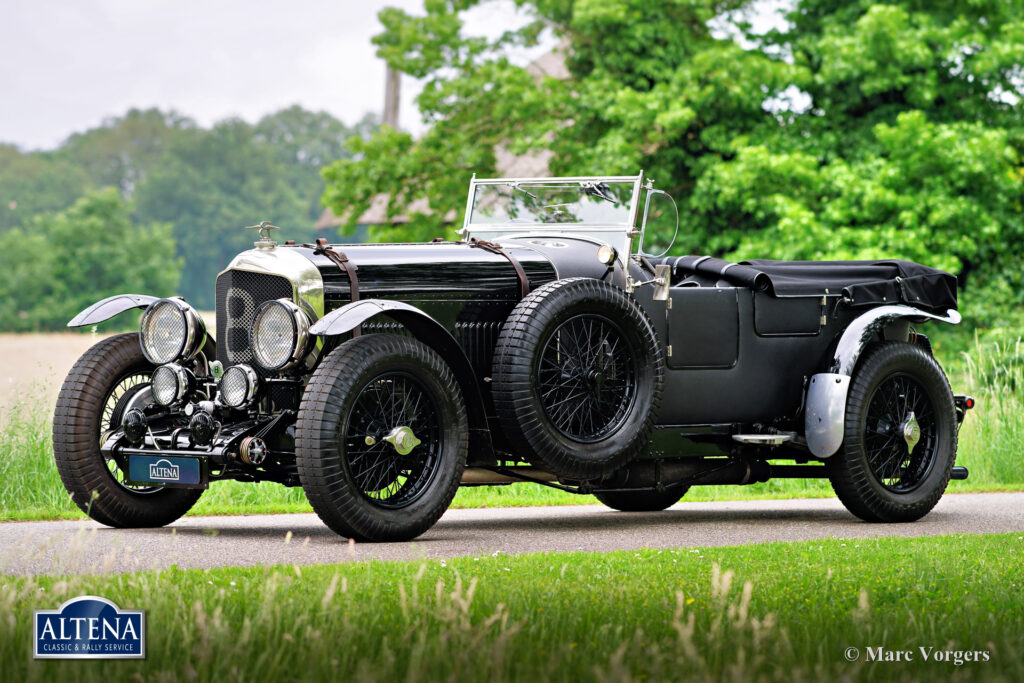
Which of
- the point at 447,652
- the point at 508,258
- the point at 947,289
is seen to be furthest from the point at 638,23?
the point at 447,652

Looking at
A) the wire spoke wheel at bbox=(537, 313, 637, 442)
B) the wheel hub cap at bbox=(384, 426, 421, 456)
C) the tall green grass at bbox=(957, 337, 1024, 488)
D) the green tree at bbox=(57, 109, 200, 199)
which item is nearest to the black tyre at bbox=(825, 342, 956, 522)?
the wire spoke wheel at bbox=(537, 313, 637, 442)

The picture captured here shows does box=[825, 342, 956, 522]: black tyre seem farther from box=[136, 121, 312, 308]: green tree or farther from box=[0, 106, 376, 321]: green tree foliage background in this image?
box=[136, 121, 312, 308]: green tree

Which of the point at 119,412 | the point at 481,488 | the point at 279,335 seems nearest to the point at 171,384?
the point at 119,412

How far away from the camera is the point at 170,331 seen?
7.83 metres

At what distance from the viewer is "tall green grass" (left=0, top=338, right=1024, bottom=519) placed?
379 inches

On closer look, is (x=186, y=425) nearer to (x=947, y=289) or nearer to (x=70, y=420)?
(x=70, y=420)

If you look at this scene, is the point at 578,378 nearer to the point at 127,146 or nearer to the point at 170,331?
the point at 170,331

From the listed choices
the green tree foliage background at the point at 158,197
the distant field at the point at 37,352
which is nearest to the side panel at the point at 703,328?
the distant field at the point at 37,352

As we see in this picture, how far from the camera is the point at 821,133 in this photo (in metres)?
24.7

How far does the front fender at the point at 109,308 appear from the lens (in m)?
7.84

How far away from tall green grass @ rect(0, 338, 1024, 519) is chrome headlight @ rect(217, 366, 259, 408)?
1.90 m

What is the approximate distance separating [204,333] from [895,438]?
455cm

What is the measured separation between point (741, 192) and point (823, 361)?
49.9 ft

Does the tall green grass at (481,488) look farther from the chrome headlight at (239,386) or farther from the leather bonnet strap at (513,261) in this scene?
the leather bonnet strap at (513,261)
